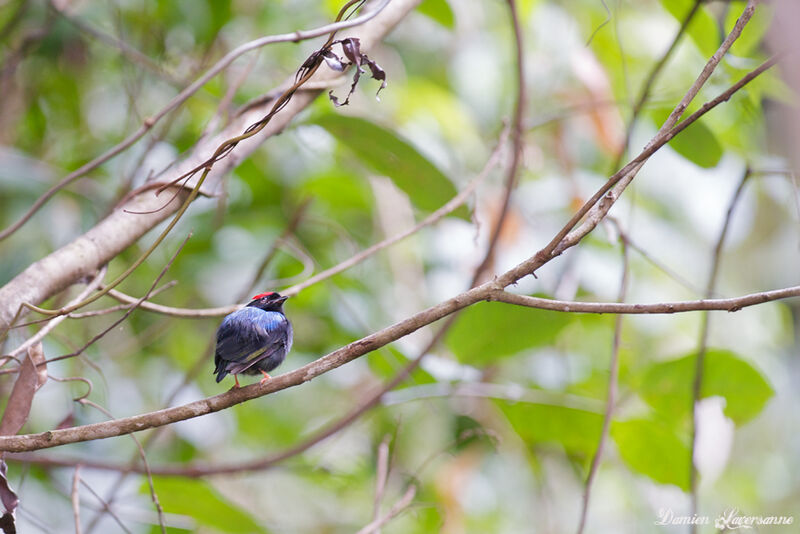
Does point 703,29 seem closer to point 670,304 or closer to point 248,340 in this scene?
point 670,304

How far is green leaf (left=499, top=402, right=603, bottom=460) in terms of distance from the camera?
285 cm

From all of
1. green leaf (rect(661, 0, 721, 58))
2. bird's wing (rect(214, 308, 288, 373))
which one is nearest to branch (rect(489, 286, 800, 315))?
bird's wing (rect(214, 308, 288, 373))

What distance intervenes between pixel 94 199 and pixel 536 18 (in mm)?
3226

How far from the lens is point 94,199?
352 cm

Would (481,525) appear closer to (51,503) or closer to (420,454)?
(420,454)

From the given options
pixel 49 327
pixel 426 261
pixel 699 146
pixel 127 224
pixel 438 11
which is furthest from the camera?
pixel 426 261

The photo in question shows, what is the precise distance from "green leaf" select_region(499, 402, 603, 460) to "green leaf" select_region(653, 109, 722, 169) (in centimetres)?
96

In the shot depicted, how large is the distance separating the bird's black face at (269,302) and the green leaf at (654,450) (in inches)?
51.4

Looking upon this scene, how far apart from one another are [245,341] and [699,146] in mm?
1731

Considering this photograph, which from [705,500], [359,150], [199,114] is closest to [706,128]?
[359,150]

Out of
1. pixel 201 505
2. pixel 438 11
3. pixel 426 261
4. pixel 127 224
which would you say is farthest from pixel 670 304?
pixel 426 261

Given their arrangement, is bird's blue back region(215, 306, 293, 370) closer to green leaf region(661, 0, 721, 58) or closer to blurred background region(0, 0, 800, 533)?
blurred background region(0, 0, 800, 533)

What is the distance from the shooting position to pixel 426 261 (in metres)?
4.14

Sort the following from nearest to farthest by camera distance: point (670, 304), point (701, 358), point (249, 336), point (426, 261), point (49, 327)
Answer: point (670, 304), point (49, 327), point (249, 336), point (701, 358), point (426, 261)
